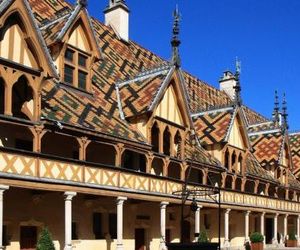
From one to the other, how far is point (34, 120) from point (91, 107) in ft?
18.5

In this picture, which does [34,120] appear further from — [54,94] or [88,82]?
[88,82]

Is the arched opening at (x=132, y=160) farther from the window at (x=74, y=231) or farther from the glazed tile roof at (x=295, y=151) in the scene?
the glazed tile roof at (x=295, y=151)

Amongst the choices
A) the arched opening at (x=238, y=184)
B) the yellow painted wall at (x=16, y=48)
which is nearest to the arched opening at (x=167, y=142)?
the arched opening at (x=238, y=184)

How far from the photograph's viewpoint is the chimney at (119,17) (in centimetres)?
3766

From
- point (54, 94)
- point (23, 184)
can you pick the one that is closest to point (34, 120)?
point (23, 184)

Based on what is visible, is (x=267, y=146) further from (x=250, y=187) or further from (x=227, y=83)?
(x=227, y=83)

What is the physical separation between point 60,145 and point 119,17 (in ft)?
55.5

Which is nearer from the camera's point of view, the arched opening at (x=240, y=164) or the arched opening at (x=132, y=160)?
the arched opening at (x=132, y=160)

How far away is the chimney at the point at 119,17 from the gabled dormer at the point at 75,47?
1100cm

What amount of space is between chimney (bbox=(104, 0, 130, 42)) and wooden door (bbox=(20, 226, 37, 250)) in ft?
59.9

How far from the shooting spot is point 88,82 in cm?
2662

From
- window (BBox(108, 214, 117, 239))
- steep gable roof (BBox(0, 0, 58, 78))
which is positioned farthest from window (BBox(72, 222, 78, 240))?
steep gable roof (BBox(0, 0, 58, 78))

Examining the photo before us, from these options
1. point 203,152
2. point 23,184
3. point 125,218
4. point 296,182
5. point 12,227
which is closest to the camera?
point 23,184

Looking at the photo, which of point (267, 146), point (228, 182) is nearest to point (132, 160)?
point (228, 182)
